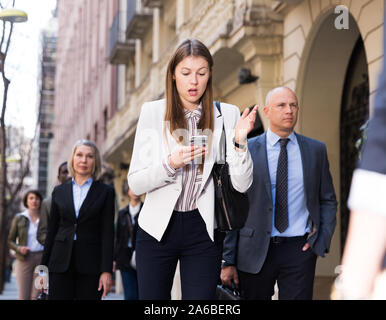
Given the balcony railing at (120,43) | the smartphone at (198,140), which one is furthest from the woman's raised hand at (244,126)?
the balcony railing at (120,43)

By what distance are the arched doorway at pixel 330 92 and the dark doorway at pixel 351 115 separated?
16 millimetres

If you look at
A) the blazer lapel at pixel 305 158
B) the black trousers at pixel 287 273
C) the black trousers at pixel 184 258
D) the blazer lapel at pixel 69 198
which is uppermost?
the blazer lapel at pixel 305 158

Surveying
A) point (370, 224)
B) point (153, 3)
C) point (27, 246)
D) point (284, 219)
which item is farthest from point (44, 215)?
point (153, 3)

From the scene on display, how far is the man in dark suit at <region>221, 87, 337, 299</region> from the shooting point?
4684 mm

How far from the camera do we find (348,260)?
46.6 inches

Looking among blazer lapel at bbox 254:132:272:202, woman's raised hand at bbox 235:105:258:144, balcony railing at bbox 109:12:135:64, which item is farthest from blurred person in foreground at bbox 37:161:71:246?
balcony railing at bbox 109:12:135:64

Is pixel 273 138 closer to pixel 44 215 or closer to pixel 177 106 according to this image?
pixel 177 106

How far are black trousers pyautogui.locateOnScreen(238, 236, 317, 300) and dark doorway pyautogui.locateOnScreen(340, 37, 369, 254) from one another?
18.2 ft

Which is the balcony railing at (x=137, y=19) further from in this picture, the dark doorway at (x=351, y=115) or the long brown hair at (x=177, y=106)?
the long brown hair at (x=177, y=106)

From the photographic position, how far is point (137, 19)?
23125 mm

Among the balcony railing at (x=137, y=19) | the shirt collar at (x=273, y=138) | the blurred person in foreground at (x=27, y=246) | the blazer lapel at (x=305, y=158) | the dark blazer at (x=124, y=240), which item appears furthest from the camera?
the balcony railing at (x=137, y=19)

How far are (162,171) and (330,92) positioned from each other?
788 centimetres

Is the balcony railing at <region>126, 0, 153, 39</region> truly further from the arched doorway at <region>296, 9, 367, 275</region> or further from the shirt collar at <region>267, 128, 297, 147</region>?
the shirt collar at <region>267, 128, 297, 147</region>

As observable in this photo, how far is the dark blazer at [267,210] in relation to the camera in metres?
4.70
